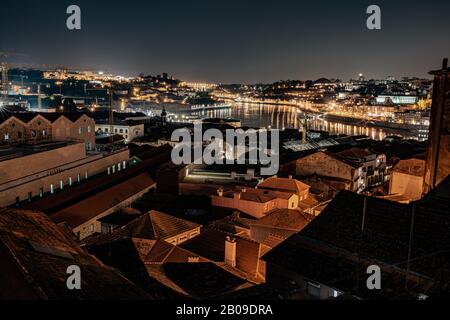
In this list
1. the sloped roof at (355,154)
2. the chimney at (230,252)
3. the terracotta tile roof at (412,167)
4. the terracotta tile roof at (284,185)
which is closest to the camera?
the chimney at (230,252)

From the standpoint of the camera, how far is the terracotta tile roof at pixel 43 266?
3121mm

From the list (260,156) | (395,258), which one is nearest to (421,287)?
(395,258)

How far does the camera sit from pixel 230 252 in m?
7.78

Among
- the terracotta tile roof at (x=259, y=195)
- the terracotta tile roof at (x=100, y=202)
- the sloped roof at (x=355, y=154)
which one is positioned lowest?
the terracotta tile roof at (x=100, y=202)

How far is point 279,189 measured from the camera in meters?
12.3

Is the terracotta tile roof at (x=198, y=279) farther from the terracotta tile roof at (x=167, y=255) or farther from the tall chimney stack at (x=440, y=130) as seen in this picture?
the tall chimney stack at (x=440, y=130)

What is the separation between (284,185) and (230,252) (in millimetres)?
4982

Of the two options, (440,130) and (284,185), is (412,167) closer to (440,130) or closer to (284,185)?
(284,185)

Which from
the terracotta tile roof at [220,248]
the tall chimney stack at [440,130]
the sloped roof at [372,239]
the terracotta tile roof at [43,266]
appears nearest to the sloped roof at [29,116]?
the terracotta tile roof at [220,248]

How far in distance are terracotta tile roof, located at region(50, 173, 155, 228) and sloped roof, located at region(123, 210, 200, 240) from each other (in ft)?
7.34

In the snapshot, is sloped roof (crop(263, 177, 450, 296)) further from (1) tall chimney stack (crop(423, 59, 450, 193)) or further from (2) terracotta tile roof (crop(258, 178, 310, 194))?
(2) terracotta tile roof (crop(258, 178, 310, 194))

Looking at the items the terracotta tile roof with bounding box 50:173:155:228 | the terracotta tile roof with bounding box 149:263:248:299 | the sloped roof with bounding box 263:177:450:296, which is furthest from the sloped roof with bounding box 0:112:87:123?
the sloped roof with bounding box 263:177:450:296

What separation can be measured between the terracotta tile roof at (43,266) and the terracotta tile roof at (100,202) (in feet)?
15.1

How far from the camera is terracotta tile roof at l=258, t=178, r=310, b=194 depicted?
1226 cm
